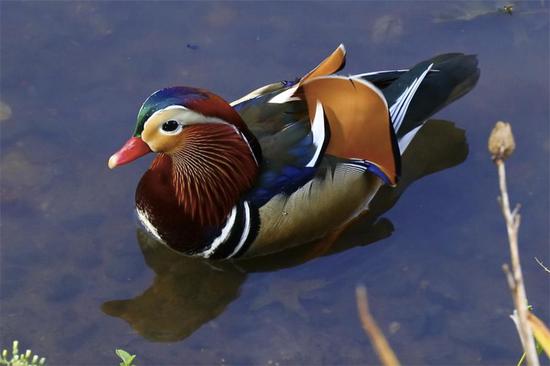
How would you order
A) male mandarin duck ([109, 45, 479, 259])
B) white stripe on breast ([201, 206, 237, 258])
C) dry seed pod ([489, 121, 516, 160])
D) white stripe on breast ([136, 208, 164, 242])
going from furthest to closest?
1. white stripe on breast ([136, 208, 164, 242])
2. white stripe on breast ([201, 206, 237, 258])
3. male mandarin duck ([109, 45, 479, 259])
4. dry seed pod ([489, 121, 516, 160])

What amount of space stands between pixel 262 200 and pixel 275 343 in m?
0.69

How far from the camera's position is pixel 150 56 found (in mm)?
5219

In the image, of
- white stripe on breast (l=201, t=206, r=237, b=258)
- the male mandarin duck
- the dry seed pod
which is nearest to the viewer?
the dry seed pod

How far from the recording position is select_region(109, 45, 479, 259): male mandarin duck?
394 cm

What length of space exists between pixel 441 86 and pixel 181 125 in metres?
1.55

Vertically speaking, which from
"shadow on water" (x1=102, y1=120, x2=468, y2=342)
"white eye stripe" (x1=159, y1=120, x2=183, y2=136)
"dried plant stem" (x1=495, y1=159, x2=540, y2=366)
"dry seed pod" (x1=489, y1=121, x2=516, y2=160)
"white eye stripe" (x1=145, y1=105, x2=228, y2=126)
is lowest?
"shadow on water" (x1=102, y1=120, x2=468, y2=342)

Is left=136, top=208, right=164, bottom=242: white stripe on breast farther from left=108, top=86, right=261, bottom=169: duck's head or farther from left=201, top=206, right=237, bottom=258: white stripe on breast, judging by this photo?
left=108, top=86, right=261, bottom=169: duck's head

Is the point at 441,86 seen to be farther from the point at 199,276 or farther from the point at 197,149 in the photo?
the point at 199,276

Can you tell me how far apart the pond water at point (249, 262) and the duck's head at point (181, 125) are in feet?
2.46

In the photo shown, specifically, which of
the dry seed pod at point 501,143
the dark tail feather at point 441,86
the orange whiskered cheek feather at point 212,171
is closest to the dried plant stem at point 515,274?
the dry seed pod at point 501,143

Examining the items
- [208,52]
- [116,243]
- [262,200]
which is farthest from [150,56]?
[262,200]

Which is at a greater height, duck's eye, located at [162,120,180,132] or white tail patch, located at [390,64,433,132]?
duck's eye, located at [162,120,180,132]

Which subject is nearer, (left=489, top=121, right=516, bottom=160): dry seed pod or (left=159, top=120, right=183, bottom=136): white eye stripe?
(left=489, top=121, right=516, bottom=160): dry seed pod

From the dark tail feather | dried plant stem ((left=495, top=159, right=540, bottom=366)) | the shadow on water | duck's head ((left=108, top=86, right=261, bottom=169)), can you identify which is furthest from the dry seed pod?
the dark tail feather
